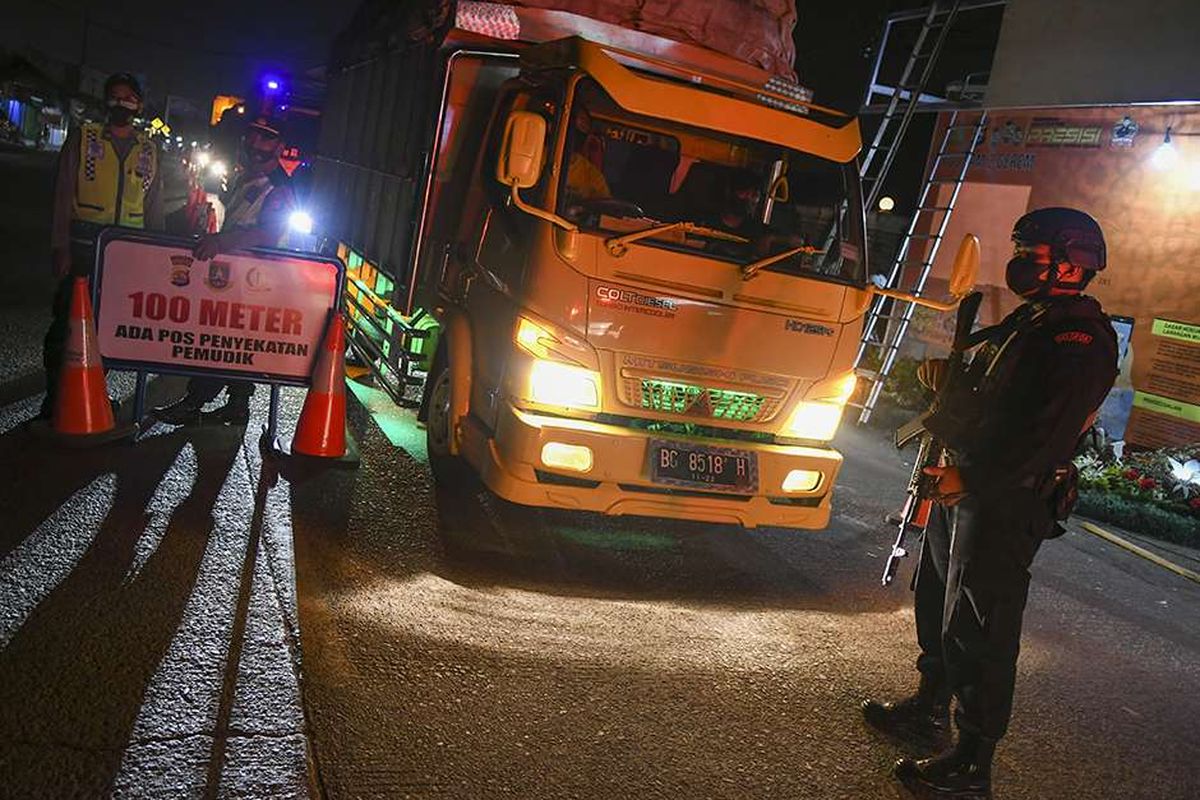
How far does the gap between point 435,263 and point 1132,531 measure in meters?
6.76

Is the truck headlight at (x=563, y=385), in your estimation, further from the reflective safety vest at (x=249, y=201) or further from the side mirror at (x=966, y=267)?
the reflective safety vest at (x=249, y=201)

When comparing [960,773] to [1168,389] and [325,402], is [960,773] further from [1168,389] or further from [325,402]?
[1168,389]

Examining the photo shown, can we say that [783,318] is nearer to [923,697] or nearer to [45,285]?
[923,697]

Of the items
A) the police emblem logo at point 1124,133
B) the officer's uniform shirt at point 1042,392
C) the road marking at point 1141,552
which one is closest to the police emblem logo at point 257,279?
the officer's uniform shirt at point 1042,392

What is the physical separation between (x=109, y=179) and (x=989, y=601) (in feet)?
18.1

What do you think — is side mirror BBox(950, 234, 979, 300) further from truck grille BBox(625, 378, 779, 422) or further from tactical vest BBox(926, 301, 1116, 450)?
truck grille BBox(625, 378, 779, 422)

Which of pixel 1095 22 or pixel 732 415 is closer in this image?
pixel 732 415

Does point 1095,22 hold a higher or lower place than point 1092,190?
higher

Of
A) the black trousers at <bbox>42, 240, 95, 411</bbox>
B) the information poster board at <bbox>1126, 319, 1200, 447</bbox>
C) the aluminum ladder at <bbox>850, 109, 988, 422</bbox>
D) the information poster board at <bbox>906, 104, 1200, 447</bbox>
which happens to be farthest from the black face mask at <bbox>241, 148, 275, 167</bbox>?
the information poster board at <bbox>1126, 319, 1200, 447</bbox>

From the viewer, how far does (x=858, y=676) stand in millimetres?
4129

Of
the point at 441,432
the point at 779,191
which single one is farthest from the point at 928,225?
the point at 441,432

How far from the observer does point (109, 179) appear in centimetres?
559

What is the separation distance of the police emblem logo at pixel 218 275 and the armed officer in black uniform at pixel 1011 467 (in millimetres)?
4157

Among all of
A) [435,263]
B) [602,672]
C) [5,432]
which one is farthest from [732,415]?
[5,432]
